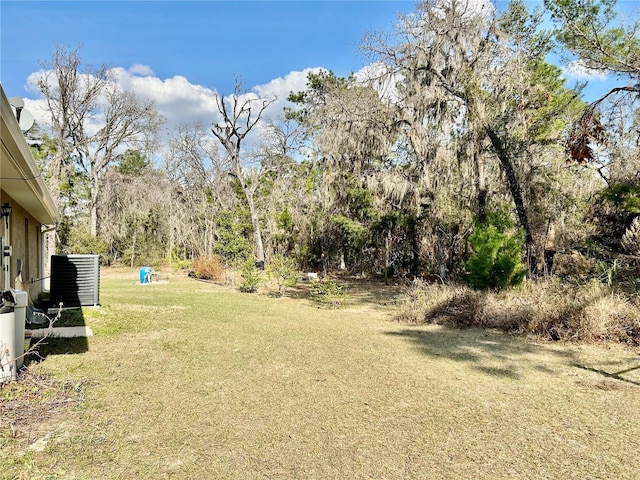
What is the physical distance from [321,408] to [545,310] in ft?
13.9

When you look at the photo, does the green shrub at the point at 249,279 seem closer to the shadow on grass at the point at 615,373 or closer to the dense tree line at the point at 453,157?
the dense tree line at the point at 453,157

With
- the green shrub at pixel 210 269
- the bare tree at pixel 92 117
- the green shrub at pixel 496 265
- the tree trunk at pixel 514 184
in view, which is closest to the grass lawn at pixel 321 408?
the green shrub at pixel 496 265

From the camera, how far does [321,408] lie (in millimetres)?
3320

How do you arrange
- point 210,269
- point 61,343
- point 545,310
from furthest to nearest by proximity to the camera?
point 210,269 → point 545,310 → point 61,343

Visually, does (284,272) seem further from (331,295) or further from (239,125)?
(239,125)

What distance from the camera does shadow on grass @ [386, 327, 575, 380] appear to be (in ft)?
14.8

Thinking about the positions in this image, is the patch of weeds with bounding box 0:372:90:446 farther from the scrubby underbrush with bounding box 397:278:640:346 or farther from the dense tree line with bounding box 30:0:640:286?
the dense tree line with bounding box 30:0:640:286

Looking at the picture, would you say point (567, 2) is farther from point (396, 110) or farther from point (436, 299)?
point (436, 299)

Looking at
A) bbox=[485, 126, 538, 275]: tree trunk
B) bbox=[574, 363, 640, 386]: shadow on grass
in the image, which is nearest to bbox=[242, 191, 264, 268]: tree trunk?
bbox=[485, 126, 538, 275]: tree trunk

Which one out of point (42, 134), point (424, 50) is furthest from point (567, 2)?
point (42, 134)

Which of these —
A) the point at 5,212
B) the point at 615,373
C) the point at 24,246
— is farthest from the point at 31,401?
the point at 24,246

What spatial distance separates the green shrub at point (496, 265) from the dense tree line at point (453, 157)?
0.12m

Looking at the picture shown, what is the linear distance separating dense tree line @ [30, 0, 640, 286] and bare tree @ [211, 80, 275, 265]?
0.20 feet

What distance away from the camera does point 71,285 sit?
7410 mm
